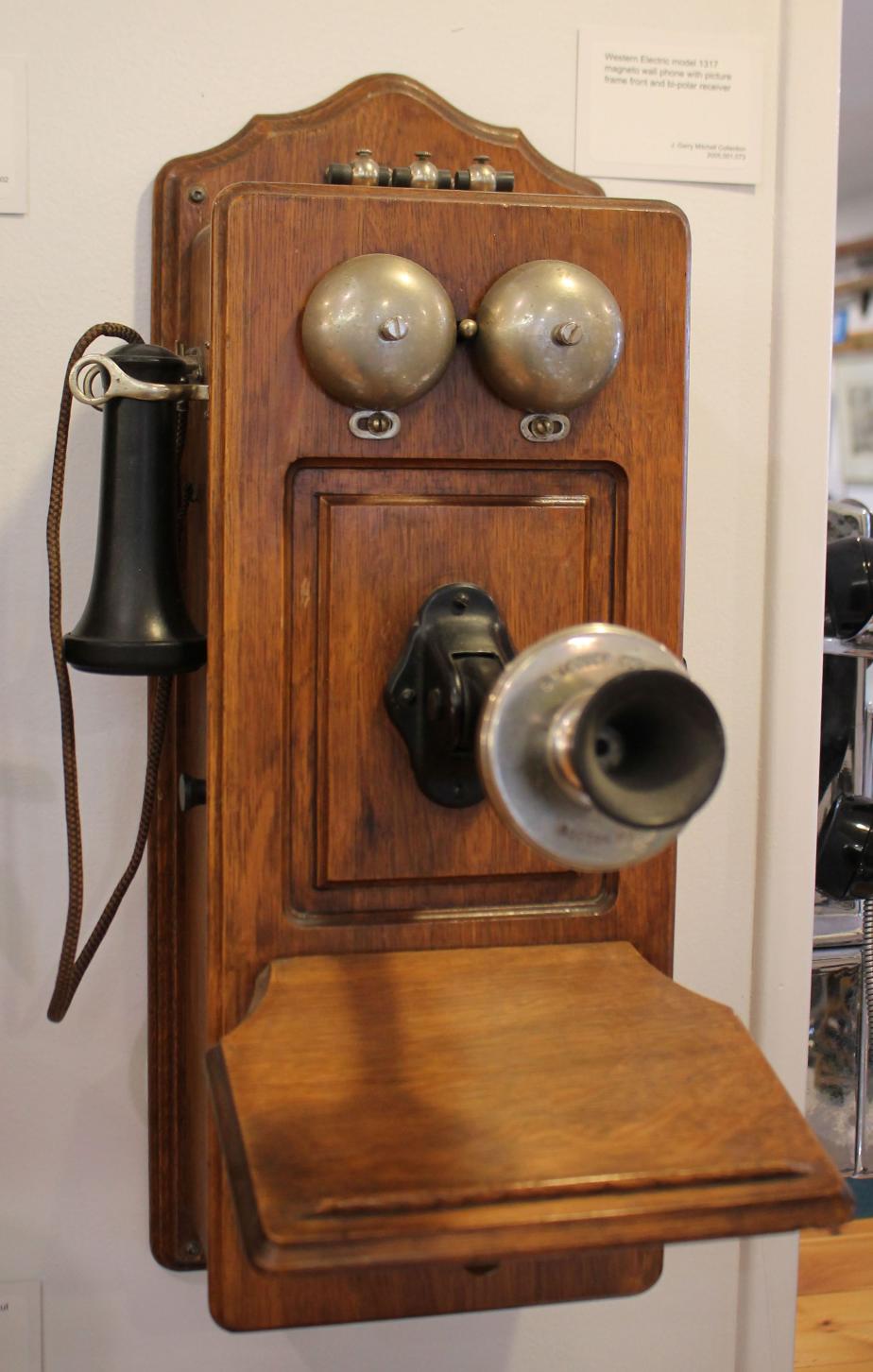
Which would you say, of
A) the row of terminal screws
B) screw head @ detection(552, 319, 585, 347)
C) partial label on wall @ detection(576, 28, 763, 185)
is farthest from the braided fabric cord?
partial label on wall @ detection(576, 28, 763, 185)

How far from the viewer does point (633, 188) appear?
1.10 meters

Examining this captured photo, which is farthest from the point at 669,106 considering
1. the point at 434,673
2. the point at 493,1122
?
the point at 493,1122

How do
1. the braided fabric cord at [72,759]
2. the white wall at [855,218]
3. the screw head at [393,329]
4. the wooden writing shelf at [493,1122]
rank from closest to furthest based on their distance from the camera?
the wooden writing shelf at [493,1122] → the screw head at [393,329] → the braided fabric cord at [72,759] → the white wall at [855,218]

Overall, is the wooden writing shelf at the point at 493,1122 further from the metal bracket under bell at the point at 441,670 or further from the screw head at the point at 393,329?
the screw head at the point at 393,329

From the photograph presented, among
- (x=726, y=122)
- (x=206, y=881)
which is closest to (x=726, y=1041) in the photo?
(x=206, y=881)

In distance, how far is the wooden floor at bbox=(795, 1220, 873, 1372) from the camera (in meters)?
1.33

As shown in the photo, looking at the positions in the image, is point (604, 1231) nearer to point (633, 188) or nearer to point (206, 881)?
point (206, 881)

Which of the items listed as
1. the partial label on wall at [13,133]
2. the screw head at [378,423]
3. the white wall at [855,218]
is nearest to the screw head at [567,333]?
the screw head at [378,423]

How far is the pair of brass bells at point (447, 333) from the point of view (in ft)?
2.38

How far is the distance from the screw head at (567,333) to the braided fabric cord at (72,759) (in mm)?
334

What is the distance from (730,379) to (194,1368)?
0.96 meters

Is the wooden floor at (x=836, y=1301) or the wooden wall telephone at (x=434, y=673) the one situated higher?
the wooden wall telephone at (x=434, y=673)

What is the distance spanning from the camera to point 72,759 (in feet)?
3.18

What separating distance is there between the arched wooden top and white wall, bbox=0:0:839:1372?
0.03 meters
